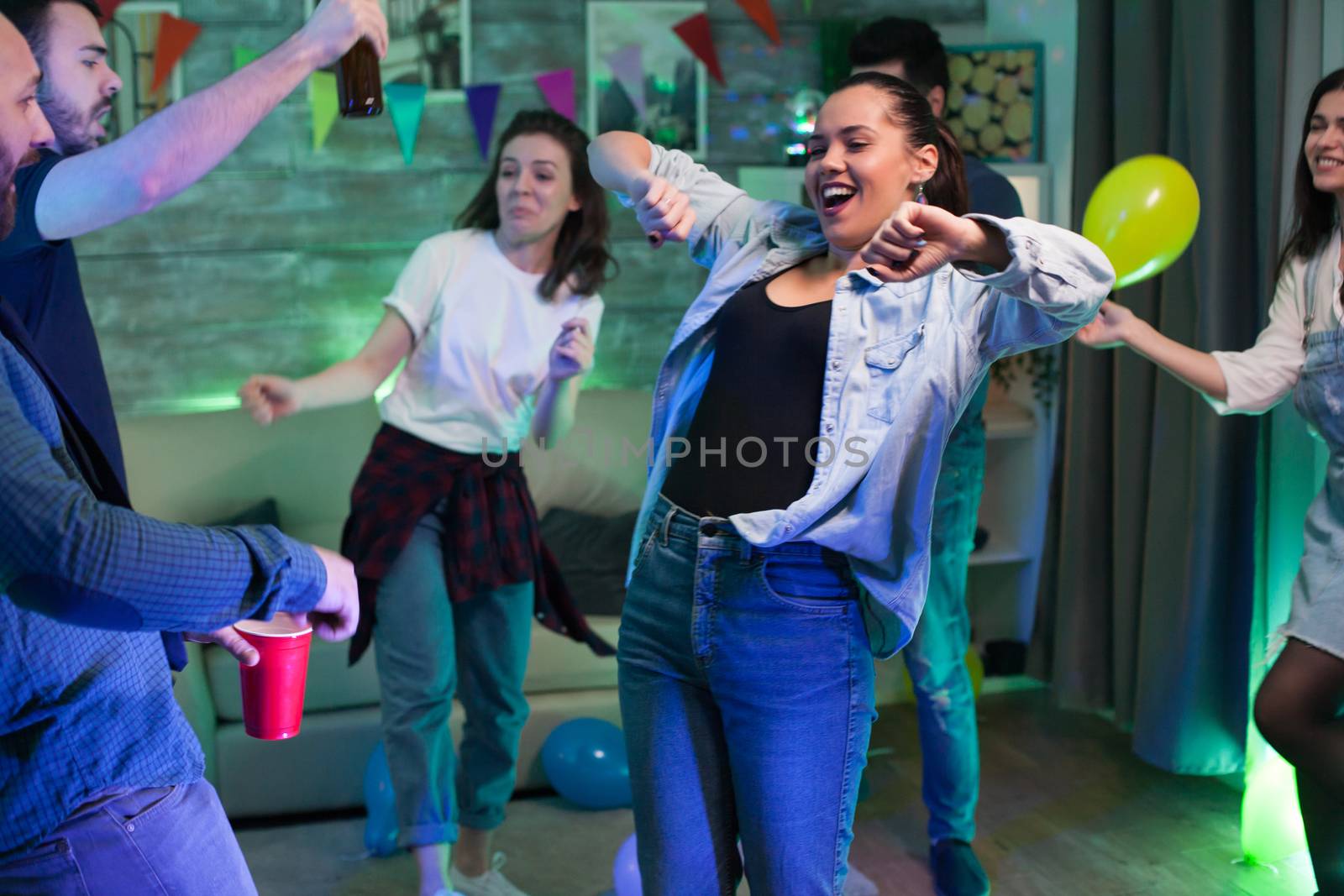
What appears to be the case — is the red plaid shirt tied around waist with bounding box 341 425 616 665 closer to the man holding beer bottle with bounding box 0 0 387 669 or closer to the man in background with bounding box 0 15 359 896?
the man holding beer bottle with bounding box 0 0 387 669

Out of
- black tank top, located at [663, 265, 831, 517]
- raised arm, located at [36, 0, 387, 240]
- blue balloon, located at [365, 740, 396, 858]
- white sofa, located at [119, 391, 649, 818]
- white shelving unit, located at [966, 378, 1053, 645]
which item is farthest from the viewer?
white shelving unit, located at [966, 378, 1053, 645]

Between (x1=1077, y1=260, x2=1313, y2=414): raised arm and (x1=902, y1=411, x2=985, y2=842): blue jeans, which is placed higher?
(x1=1077, y1=260, x2=1313, y2=414): raised arm

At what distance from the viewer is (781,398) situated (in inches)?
62.1

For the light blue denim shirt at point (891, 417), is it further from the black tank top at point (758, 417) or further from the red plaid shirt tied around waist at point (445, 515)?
the red plaid shirt tied around waist at point (445, 515)

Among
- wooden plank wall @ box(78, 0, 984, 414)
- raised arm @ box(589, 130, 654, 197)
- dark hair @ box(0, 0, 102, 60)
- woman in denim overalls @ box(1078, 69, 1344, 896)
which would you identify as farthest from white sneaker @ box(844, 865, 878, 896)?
wooden plank wall @ box(78, 0, 984, 414)

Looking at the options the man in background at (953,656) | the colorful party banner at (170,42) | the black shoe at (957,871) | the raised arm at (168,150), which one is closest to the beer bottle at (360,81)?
the raised arm at (168,150)

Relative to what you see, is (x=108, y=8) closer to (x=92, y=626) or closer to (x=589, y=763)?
(x=589, y=763)

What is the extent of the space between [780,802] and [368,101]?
1.14 metres

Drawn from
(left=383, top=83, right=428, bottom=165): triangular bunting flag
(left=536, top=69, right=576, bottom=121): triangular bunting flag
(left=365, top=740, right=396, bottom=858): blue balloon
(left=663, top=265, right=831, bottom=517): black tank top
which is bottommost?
(left=365, top=740, right=396, bottom=858): blue balloon

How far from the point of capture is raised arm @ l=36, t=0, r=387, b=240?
4.63 feet

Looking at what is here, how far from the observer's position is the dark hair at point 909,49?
266 centimetres

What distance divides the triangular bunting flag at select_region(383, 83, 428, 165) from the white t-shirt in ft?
4.67

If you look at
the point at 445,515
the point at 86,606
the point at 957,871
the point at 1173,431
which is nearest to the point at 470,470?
the point at 445,515

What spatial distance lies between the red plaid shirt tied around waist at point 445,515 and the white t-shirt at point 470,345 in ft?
0.13
